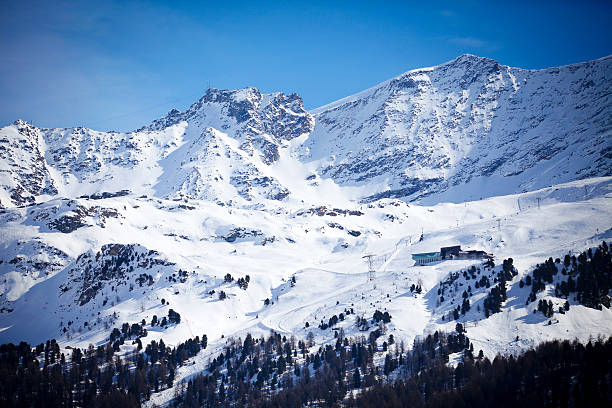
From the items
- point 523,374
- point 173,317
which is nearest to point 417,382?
point 523,374

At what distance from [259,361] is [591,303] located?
95.4m

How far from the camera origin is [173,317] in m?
200

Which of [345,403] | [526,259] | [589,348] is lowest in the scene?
[345,403]

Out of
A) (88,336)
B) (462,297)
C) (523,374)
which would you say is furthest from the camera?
(88,336)

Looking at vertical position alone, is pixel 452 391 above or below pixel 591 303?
below

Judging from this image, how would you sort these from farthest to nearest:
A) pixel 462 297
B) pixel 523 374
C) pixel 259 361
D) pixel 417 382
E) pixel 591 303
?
pixel 462 297
pixel 259 361
pixel 591 303
pixel 417 382
pixel 523 374

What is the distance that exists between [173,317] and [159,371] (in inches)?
1458

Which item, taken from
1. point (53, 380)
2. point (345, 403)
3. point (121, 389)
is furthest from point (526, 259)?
point (53, 380)

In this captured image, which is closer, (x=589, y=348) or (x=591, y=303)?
(x=589, y=348)

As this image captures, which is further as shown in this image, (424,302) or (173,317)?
(173,317)

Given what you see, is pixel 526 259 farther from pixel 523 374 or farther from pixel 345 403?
pixel 345 403

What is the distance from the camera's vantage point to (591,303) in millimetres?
154625

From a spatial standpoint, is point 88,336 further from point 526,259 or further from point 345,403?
point 526,259

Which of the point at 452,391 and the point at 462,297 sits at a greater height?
the point at 462,297
